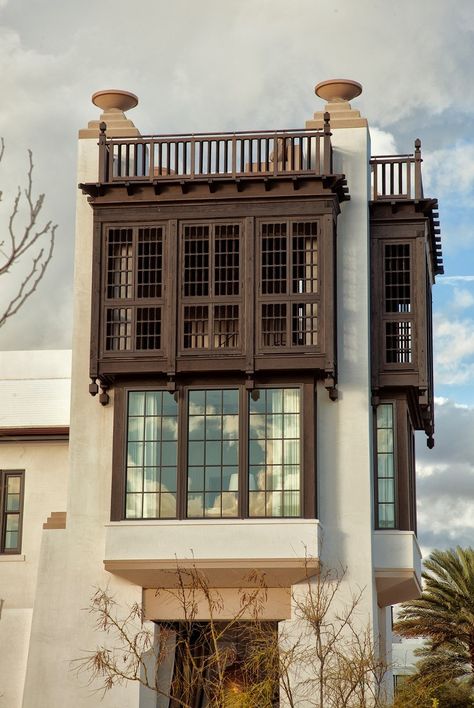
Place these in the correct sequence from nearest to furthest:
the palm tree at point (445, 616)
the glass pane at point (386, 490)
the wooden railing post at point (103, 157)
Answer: the wooden railing post at point (103, 157), the glass pane at point (386, 490), the palm tree at point (445, 616)

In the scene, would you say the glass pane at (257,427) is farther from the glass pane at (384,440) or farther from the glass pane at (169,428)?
the glass pane at (384,440)

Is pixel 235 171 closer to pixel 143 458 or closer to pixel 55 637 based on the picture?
pixel 143 458

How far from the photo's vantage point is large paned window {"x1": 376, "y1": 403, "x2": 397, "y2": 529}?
85.1 ft

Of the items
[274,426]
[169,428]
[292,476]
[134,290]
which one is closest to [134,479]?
[169,428]

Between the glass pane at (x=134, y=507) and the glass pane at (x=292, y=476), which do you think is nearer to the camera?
the glass pane at (x=292, y=476)

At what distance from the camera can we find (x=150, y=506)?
82.1 feet

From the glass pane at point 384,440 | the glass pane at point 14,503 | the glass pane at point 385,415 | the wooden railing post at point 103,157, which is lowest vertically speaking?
the glass pane at point 14,503

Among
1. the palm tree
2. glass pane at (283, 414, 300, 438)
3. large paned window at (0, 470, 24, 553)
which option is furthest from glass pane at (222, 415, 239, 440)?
the palm tree

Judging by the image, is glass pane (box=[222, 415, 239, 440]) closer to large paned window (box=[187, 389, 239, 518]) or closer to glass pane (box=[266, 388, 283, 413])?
large paned window (box=[187, 389, 239, 518])

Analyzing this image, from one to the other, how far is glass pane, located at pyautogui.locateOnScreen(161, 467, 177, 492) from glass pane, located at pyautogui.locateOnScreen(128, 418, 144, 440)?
826mm

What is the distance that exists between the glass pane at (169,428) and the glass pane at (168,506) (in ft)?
3.57

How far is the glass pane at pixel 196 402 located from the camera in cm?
2520

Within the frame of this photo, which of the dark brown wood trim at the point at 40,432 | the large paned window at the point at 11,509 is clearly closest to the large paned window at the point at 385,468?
the dark brown wood trim at the point at 40,432

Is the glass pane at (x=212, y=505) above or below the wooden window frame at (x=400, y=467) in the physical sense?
below
